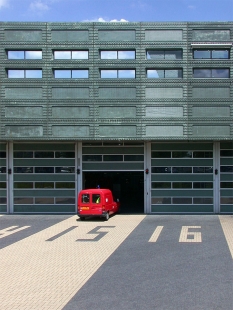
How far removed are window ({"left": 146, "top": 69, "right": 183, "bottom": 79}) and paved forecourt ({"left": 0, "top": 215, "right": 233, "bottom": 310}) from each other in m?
9.19

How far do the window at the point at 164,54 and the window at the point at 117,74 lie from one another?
59.3 inches

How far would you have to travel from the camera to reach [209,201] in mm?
25641

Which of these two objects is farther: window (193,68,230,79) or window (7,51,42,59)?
window (7,51,42,59)

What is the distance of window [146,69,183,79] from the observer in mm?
24594

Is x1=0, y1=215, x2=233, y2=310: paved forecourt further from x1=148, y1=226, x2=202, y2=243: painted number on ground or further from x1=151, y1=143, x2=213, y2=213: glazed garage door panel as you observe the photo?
x1=151, y1=143, x2=213, y2=213: glazed garage door panel

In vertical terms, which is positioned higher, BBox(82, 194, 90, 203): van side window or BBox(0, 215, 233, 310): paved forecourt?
BBox(82, 194, 90, 203): van side window

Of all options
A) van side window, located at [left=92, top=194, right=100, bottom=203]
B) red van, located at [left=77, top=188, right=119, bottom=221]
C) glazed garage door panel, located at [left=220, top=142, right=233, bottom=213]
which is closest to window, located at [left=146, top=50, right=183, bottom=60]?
glazed garage door panel, located at [left=220, top=142, right=233, bottom=213]

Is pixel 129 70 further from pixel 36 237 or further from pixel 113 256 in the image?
pixel 113 256

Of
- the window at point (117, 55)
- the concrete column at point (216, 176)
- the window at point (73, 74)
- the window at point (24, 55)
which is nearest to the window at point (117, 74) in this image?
the window at point (117, 55)

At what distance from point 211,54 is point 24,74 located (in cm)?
1182

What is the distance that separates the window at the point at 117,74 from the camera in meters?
24.7

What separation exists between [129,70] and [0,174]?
10.9m

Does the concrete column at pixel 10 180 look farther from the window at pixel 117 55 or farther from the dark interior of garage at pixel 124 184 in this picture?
the dark interior of garage at pixel 124 184

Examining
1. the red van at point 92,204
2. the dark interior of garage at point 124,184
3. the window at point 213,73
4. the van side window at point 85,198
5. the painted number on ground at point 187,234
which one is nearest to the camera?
the painted number on ground at point 187,234
